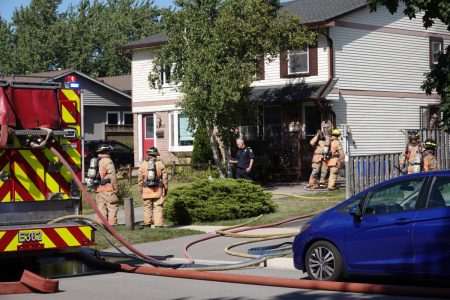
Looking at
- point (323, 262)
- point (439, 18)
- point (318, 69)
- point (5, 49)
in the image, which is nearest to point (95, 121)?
point (318, 69)

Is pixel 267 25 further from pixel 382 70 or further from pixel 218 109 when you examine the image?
pixel 382 70

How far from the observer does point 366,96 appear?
95.9 feet

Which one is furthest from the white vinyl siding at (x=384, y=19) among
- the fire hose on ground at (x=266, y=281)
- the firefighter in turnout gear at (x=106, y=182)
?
the fire hose on ground at (x=266, y=281)

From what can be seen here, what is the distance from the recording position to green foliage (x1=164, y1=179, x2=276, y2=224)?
17.8 metres

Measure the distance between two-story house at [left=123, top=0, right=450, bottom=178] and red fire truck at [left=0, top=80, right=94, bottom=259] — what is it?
48.7 ft

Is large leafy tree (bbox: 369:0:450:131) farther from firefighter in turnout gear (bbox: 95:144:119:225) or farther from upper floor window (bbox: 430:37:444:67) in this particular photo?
upper floor window (bbox: 430:37:444:67)

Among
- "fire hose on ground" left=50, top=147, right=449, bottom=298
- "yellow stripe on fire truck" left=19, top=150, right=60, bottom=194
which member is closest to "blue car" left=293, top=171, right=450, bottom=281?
"fire hose on ground" left=50, top=147, right=449, bottom=298

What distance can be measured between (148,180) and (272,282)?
6.47m

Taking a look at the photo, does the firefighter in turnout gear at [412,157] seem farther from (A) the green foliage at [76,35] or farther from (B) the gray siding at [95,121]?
(A) the green foliage at [76,35]

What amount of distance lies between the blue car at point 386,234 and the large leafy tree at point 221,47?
42.9 feet

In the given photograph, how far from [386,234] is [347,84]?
1928cm

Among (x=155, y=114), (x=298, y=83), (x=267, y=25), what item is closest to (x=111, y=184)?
(x=267, y=25)

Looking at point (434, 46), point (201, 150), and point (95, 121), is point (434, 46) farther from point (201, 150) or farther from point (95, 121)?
point (95, 121)

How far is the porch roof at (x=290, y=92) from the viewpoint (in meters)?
27.0
